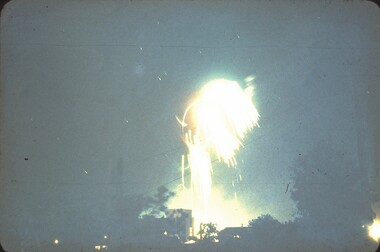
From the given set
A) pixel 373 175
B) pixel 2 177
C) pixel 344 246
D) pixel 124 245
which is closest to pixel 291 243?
pixel 344 246

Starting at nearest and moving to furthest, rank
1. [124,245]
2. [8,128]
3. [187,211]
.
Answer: [8,128], [124,245], [187,211]

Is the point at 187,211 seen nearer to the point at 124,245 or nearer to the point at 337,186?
the point at 124,245

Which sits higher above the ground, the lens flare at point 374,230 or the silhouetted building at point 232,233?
the silhouetted building at point 232,233

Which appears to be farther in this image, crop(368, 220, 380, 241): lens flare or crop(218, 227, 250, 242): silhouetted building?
crop(218, 227, 250, 242): silhouetted building

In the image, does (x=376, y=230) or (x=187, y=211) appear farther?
(x=187, y=211)

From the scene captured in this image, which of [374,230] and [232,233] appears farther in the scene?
[232,233]

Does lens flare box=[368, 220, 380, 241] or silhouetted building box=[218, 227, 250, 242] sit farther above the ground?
silhouetted building box=[218, 227, 250, 242]

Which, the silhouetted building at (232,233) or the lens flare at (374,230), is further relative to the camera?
the silhouetted building at (232,233)

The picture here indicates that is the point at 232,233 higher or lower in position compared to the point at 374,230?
higher
